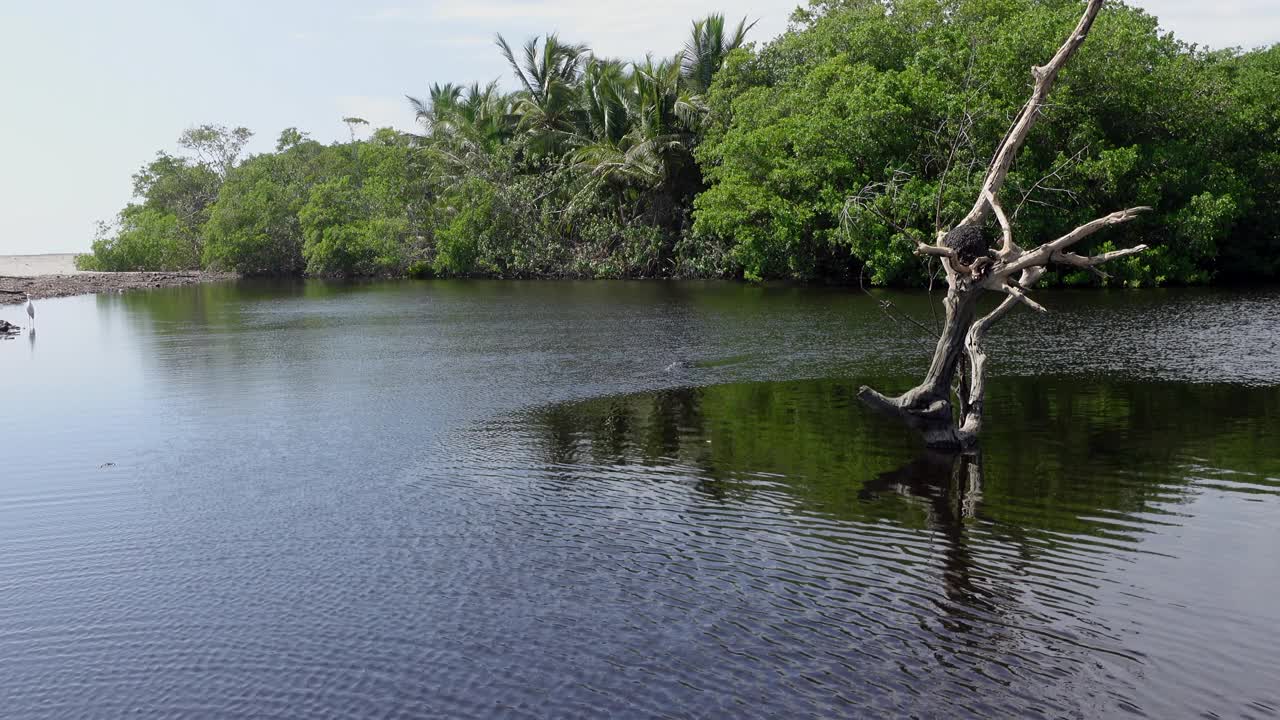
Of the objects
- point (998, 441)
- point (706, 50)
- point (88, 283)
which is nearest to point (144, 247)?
point (88, 283)

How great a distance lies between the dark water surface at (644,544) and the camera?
8445 mm

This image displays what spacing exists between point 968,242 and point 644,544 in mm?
7235

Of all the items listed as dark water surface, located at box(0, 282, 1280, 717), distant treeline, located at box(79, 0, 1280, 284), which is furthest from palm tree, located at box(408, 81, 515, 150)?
dark water surface, located at box(0, 282, 1280, 717)

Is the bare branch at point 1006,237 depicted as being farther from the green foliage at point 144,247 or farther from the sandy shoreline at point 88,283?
the green foliage at point 144,247

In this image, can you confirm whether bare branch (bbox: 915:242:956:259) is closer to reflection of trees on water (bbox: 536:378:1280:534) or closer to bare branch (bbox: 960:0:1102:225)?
bare branch (bbox: 960:0:1102:225)

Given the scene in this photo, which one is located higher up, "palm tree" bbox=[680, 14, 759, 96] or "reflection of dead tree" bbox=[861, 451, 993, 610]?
"palm tree" bbox=[680, 14, 759, 96]

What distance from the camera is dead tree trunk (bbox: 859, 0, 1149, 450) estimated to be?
1476 cm

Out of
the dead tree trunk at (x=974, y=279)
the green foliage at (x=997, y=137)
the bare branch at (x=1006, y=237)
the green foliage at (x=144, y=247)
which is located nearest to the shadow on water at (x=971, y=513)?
the dead tree trunk at (x=974, y=279)

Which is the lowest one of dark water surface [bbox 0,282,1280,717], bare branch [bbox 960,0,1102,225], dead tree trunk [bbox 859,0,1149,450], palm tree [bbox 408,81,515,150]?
Answer: dark water surface [bbox 0,282,1280,717]

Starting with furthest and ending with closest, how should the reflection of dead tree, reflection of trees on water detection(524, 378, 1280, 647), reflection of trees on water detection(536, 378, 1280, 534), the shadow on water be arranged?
reflection of trees on water detection(536, 378, 1280, 534) < reflection of trees on water detection(524, 378, 1280, 647) < the reflection of dead tree < the shadow on water

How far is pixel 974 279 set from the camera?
15.2 m

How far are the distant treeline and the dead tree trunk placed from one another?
8.07 meters

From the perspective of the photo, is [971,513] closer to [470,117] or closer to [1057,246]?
[1057,246]

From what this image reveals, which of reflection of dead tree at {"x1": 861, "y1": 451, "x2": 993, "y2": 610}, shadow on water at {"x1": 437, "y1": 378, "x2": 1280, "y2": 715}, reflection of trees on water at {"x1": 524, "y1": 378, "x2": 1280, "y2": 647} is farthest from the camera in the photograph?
reflection of trees on water at {"x1": 524, "y1": 378, "x2": 1280, "y2": 647}
